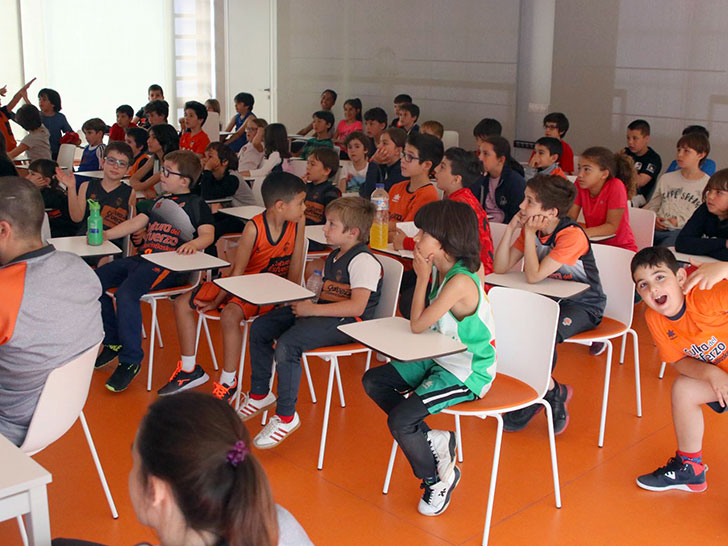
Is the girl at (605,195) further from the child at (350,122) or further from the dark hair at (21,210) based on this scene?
the child at (350,122)

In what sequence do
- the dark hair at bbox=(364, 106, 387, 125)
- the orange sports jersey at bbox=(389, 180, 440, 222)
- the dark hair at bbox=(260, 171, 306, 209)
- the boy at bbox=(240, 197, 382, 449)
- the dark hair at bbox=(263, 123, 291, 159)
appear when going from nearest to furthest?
1. the boy at bbox=(240, 197, 382, 449)
2. the dark hair at bbox=(260, 171, 306, 209)
3. the orange sports jersey at bbox=(389, 180, 440, 222)
4. the dark hair at bbox=(263, 123, 291, 159)
5. the dark hair at bbox=(364, 106, 387, 125)

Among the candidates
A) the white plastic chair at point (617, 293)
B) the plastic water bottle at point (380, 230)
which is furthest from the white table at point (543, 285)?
the plastic water bottle at point (380, 230)

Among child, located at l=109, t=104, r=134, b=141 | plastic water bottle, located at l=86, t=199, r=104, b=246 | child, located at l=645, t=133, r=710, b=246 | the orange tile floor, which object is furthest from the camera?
child, located at l=109, t=104, r=134, b=141

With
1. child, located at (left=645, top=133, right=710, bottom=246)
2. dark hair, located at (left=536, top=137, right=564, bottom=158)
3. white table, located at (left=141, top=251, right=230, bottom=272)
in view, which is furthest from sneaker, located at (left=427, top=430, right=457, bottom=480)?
dark hair, located at (left=536, top=137, right=564, bottom=158)

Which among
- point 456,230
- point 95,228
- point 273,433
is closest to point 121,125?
point 95,228

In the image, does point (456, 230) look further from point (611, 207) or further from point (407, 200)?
point (611, 207)

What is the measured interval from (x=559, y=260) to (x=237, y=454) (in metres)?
2.44

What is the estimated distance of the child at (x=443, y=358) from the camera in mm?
2672

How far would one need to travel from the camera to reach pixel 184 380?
12.7 ft

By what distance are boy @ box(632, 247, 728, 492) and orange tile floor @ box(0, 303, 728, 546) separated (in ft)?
0.52

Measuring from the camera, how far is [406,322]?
293 centimetres

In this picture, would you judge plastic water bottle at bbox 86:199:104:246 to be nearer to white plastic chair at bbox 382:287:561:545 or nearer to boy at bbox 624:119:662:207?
white plastic chair at bbox 382:287:561:545

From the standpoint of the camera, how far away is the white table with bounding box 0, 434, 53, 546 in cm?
152

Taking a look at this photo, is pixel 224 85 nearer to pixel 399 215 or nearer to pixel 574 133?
pixel 574 133
